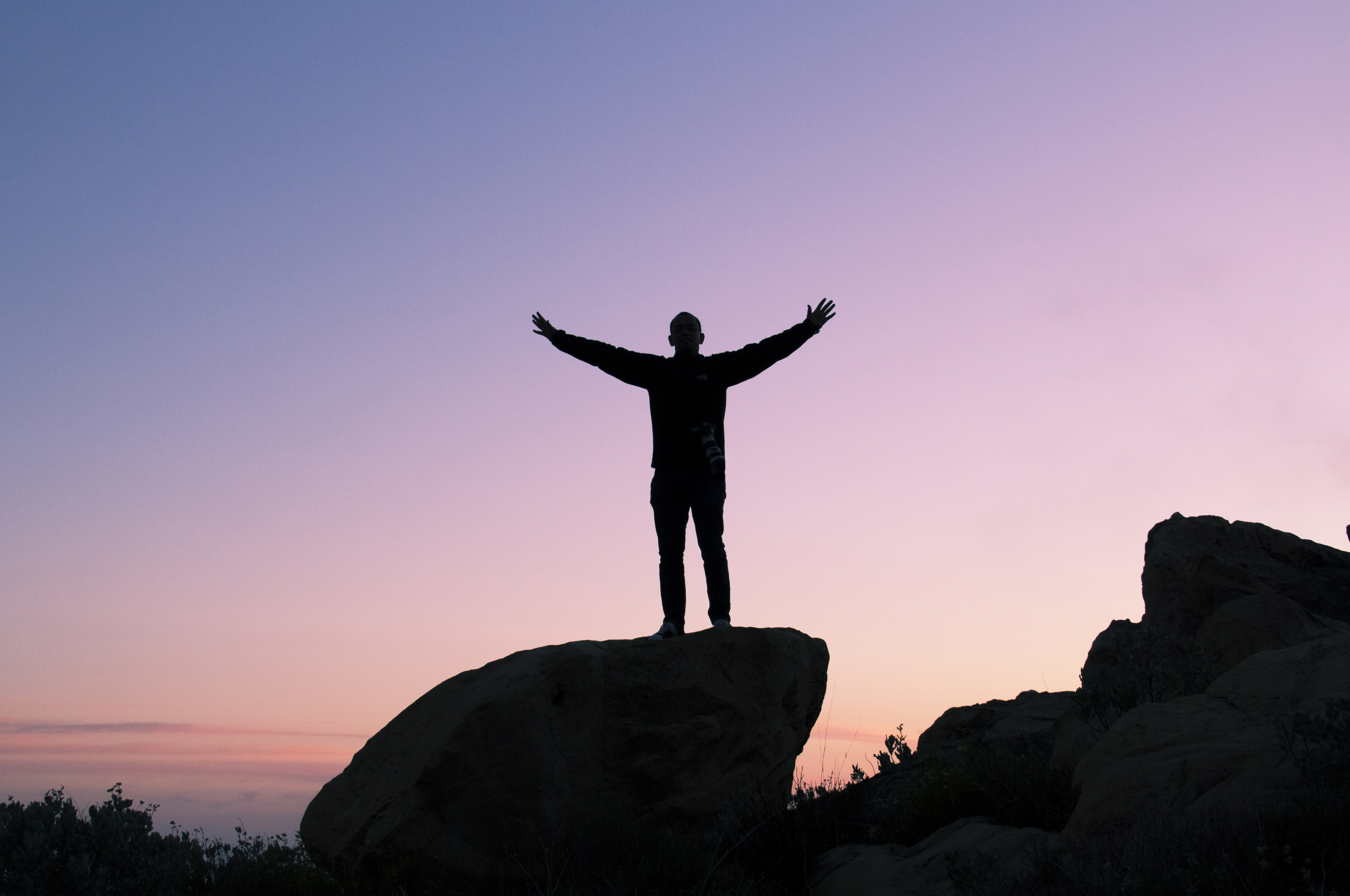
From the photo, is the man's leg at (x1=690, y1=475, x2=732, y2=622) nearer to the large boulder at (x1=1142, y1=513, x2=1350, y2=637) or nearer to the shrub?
the shrub

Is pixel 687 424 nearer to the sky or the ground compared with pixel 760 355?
nearer to the ground

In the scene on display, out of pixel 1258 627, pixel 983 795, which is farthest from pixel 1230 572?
pixel 983 795

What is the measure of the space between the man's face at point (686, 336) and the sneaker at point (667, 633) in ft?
7.95

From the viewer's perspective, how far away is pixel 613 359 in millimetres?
8711

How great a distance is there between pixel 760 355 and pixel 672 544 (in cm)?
188

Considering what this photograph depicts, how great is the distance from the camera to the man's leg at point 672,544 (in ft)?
27.4

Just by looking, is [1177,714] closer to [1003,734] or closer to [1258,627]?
[1003,734]

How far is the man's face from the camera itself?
876cm

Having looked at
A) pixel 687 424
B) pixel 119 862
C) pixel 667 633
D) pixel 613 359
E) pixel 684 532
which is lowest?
pixel 119 862

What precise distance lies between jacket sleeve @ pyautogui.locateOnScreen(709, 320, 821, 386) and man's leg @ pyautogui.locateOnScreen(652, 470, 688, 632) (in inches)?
41.8

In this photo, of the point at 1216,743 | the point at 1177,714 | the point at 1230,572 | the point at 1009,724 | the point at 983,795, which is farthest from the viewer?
the point at 1230,572

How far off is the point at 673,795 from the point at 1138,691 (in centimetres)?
347

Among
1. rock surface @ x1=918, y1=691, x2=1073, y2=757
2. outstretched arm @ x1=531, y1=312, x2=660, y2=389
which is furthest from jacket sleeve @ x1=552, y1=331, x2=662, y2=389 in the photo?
rock surface @ x1=918, y1=691, x2=1073, y2=757

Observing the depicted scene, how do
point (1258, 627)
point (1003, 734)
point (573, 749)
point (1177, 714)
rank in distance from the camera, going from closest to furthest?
point (1177, 714), point (573, 749), point (1003, 734), point (1258, 627)
